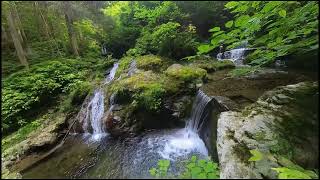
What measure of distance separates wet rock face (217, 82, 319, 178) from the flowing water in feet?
3.85

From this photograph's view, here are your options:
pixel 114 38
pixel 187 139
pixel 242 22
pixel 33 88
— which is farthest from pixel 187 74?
pixel 114 38

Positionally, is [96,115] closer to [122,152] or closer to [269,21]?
[122,152]

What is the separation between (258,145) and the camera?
138 inches

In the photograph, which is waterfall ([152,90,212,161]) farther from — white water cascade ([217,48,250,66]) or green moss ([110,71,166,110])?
white water cascade ([217,48,250,66])

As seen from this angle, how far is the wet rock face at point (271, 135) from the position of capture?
123 inches

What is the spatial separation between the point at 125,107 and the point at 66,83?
13.1 ft

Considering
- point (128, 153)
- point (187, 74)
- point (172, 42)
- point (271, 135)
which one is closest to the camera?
point (271, 135)

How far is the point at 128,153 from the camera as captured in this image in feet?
18.7

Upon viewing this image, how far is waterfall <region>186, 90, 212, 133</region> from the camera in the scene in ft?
20.7

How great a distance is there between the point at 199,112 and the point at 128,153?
224cm

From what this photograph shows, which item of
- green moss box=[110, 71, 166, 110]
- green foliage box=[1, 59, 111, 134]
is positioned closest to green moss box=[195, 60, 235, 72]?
green moss box=[110, 71, 166, 110]

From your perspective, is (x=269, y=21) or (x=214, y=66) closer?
(x=269, y=21)

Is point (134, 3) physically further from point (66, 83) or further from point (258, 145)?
point (258, 145)

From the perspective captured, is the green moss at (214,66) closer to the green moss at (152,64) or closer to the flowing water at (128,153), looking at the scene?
the green moss at (152,64)
